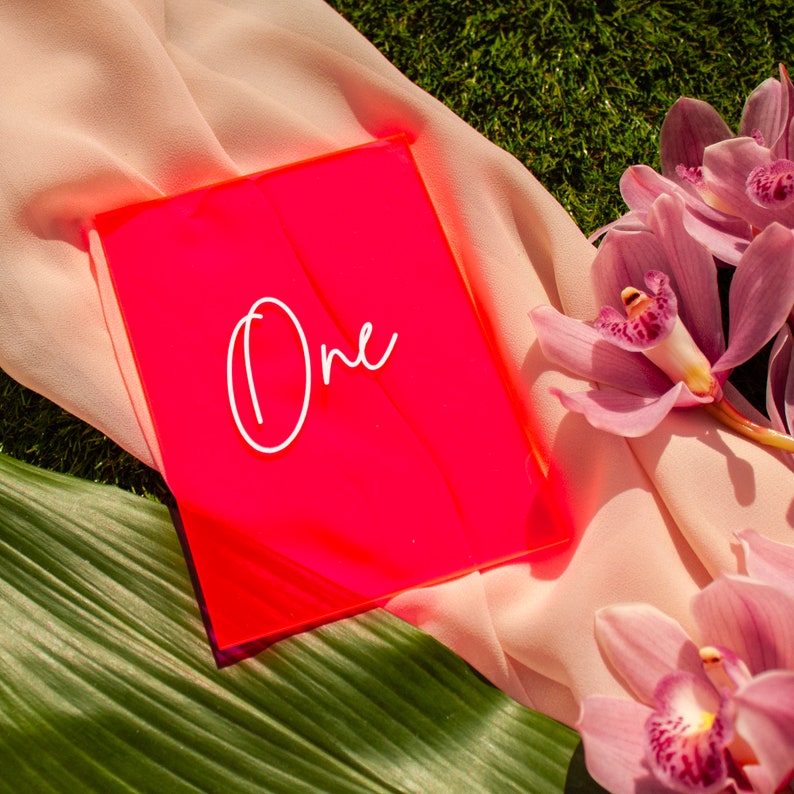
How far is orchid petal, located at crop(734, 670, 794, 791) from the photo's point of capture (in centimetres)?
47

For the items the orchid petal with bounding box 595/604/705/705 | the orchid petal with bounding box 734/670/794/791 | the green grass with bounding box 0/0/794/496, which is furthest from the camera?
the green grass with bounding box 0/0/794/496

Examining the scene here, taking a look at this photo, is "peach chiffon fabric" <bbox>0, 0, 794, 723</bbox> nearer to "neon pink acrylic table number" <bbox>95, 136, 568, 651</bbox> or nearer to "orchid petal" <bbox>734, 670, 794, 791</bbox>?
"neon pink acrylic table number" <bbox>95, 136, 568, 651</bbox>

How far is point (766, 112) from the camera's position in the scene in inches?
28.1

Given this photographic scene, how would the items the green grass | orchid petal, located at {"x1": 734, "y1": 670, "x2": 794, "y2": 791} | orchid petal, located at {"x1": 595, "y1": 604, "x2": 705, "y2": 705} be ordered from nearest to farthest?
orchid petal, located at {"x1": 734, "y1": 670, "x2": 794, "y2": 791}, orchid petal, located at {"x1": 595, "y1": 604, "x2": 705, "y2": 705}, the green grass

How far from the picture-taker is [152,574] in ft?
2.31

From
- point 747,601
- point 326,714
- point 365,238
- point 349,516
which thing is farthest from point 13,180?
point 747,601

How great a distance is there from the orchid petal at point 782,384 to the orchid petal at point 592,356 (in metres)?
0.09

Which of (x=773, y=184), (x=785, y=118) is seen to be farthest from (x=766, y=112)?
(x=773, y=184)

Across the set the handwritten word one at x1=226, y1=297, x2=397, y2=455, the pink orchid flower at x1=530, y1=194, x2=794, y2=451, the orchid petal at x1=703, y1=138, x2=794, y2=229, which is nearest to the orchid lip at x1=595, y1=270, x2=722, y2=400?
the pink orchid flower at x1=530, y1=194, x2=794, y2=451

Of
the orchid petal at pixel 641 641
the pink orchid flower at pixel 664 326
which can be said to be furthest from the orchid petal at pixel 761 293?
the orchid petal at pixel 641 641

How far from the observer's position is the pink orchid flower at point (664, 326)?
63 cm

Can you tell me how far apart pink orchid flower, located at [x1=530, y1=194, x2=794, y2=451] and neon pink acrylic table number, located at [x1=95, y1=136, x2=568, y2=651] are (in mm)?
99

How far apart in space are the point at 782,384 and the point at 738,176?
0.18 metres

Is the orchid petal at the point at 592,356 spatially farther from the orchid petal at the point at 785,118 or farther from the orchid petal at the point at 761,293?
the orchid petal at the point at 785,118
